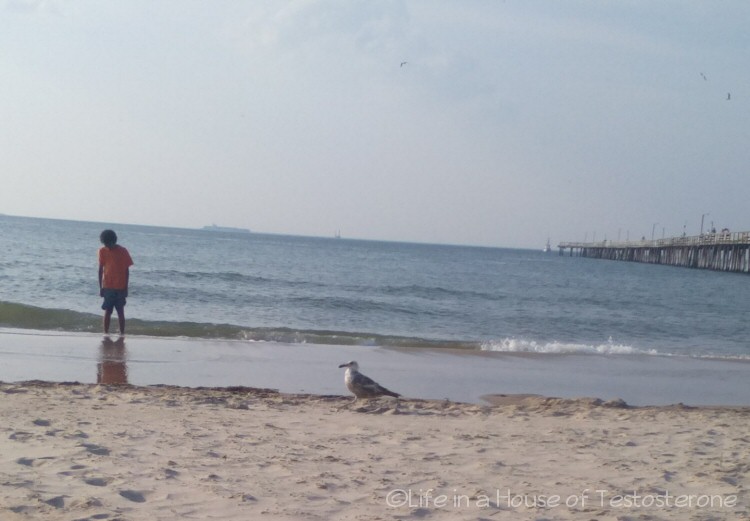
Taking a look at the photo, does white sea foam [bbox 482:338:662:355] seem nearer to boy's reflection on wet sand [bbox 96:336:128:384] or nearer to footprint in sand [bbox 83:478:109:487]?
boy's reflection on wet sand [bbox 96:336:128:384]

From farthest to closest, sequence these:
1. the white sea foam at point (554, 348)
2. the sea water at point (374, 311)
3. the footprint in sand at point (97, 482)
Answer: the sea water at point (374, 311) → the white sea foam at point (554, 348) → the footprint in sand at point (97, 482)

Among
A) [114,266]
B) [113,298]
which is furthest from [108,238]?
[113,298]

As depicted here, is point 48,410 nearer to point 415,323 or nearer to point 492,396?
point 492,396

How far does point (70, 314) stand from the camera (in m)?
16.8

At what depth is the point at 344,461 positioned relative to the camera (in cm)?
550

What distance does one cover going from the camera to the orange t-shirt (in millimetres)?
11438

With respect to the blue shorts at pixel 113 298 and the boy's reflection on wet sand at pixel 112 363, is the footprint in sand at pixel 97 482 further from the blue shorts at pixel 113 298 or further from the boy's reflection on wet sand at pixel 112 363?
the blue shorts at pixel 113 298

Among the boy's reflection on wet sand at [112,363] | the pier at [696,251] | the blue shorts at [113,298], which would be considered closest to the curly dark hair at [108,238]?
the blue shorts at [113,298]

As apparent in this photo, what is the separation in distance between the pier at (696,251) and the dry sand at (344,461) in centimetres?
4757

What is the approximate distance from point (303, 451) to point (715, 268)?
57.0 m

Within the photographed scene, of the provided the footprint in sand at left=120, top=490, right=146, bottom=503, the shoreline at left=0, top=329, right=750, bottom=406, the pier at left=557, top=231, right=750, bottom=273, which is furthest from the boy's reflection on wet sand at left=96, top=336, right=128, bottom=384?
the pier at left=557, top=231, right=750, bottom=273

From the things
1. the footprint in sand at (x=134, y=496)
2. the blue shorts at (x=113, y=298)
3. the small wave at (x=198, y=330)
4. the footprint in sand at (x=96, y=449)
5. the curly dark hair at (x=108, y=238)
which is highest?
the curly dark hair at (x=108, y=238)

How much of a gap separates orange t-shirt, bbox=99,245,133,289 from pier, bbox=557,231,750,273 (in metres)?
46.6

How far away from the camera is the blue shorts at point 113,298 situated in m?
11.6
